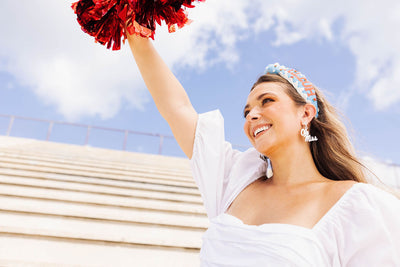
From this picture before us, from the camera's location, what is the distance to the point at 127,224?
1998 millimetres

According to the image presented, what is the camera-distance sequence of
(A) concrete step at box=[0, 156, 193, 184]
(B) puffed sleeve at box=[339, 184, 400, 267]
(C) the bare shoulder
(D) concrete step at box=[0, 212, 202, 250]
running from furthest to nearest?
(A) concrete step at box=[0, 156, 193, 184] < (D) concrete step at box=[0, 212, 202, 250] < (C) the bare shoulder < (B) puffed sleeve at box=[339, 184, 400, 267]

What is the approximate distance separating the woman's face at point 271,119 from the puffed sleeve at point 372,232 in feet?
1.15

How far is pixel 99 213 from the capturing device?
2006 millimetres

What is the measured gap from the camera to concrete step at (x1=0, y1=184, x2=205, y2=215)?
2.18 meters

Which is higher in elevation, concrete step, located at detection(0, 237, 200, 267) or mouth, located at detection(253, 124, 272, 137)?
mouth, located at detection(253, 124, 272, 137)

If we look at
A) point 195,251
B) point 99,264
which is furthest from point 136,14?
point 195,251

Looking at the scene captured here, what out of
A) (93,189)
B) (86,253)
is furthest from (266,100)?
A: (93,189)

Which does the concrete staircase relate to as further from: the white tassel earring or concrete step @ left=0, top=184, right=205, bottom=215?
the white tassel earring

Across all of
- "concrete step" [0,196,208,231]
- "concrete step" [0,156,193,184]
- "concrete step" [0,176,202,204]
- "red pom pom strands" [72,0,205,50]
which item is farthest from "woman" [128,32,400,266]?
"concrete step" [0,156,193,184]

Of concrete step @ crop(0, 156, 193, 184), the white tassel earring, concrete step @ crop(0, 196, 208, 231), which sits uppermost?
concrete step @ crop(0, 156, 193, 184)

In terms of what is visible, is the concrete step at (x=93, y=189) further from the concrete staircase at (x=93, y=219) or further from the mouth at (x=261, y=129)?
the mouth at (x=261, y=129)

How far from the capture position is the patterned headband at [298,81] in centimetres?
117

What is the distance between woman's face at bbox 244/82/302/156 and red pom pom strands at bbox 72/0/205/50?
42cm

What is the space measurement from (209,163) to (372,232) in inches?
22.5
